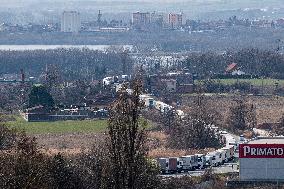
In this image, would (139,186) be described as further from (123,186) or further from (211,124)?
(211,124)

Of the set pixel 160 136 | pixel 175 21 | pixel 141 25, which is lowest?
pixel 141 25

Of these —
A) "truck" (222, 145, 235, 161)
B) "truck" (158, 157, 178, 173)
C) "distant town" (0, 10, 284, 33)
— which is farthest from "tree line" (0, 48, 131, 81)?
"truck" (158, 157, 178, 173)

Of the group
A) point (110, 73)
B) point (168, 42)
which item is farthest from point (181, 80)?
point (168, 42)

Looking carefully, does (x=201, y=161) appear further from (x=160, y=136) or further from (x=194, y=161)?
(x=160, y=136)

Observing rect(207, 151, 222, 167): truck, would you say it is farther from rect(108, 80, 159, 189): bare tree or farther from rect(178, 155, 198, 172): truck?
rect(108, 80, 159, 189): bare tree

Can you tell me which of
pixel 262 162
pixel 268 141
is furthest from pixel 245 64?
pixel 262 162
